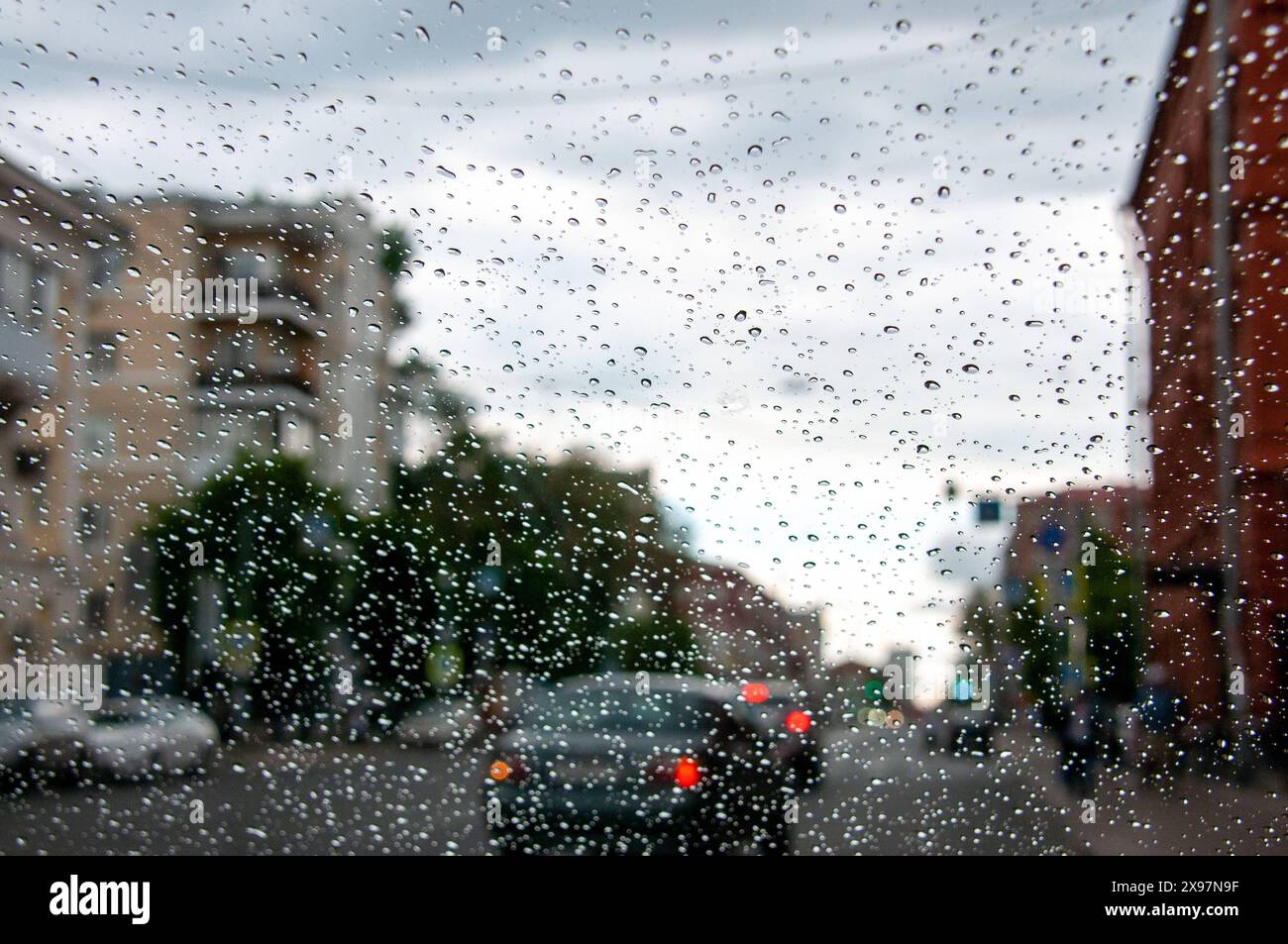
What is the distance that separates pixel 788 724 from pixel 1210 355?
145 centimetres

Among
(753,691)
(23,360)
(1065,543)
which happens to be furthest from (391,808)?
(1065,543)

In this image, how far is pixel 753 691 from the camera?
2.68m

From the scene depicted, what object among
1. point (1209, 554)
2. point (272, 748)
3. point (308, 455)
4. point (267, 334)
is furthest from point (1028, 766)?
point (267, 334)

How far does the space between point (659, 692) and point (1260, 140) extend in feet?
6.76

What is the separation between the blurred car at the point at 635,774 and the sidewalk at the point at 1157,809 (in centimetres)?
66

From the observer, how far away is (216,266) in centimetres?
284

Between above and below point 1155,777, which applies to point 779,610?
above

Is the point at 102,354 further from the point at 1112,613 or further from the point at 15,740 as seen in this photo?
the point at 1112,613

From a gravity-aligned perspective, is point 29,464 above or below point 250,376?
below

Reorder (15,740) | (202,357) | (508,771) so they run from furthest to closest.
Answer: (202,357), (508,771), (15,740)

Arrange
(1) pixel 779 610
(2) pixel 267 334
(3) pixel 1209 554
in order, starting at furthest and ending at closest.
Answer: (2) pixel 267 334 → (3) pixel 1209 554 → (1) pixel 779 610

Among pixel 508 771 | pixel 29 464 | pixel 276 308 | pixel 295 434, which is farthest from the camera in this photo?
pixel 295 434
